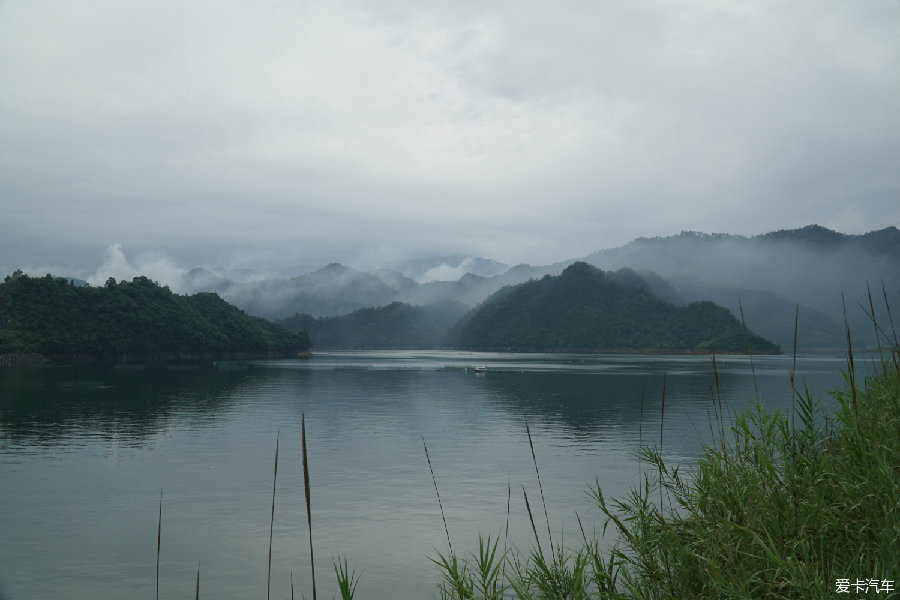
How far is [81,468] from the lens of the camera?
2938cm

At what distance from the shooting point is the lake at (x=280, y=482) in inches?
659

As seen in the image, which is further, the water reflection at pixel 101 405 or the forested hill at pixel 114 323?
the forested hill at pixel 114 323

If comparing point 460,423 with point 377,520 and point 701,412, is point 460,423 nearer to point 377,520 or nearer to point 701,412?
point 701,412

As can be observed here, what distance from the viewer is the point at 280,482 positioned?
27656 millimetres

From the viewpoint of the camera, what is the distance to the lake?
54.9ft

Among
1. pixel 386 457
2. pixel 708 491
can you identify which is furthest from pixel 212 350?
pixel 708 491

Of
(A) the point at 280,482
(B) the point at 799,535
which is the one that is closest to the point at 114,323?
(A) the point at 280,482

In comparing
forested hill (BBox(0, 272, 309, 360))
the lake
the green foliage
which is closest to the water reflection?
the lake

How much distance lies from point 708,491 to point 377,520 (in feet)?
42.1

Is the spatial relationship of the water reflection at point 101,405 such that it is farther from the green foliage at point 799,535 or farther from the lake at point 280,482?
the green foliage at point 799,535

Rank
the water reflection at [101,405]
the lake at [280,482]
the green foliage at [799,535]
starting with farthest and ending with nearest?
the water reflection at [101,405]
the lake at [280,482]
the green foliage at [799,535]

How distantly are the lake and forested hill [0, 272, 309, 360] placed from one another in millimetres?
81043

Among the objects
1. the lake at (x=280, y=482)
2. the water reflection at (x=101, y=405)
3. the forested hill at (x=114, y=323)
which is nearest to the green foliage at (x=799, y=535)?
the lake at (x=280, y=482)

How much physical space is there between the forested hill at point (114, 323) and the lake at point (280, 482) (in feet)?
266
